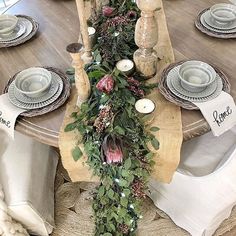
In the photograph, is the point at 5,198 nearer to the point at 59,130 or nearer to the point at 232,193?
the point at 59,130

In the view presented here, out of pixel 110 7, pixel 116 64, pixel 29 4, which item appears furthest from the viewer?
Answer: pixel 29 4

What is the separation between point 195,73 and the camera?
4.22 ft

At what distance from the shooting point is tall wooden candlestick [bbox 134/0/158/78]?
1.15 meters

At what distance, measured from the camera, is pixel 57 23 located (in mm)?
1617

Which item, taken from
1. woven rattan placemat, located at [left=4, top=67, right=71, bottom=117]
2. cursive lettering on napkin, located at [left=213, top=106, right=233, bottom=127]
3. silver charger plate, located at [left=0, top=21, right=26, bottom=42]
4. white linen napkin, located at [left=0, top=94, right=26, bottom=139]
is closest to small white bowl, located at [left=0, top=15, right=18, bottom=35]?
silver charger plate, located at [left=0, top=21, right=26, bottom=42]

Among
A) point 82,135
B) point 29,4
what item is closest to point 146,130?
point 82,135

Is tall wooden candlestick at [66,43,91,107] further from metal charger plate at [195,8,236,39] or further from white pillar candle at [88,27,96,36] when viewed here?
metal charger plate at [195,8,236,39]

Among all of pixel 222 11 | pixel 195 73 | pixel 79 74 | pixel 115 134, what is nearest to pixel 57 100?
pixel 79 74

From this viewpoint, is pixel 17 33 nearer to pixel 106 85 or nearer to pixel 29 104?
pixel 29 104

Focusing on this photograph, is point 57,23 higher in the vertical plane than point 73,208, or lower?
higher

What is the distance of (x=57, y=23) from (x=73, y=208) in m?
0.90

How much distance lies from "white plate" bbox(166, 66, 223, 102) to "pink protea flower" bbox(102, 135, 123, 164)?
0.28 m

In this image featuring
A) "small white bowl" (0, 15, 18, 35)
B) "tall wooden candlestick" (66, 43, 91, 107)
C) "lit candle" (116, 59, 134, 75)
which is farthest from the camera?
"small white bowl" (0, 15, 18, 35)

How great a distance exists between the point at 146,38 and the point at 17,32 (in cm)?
63
